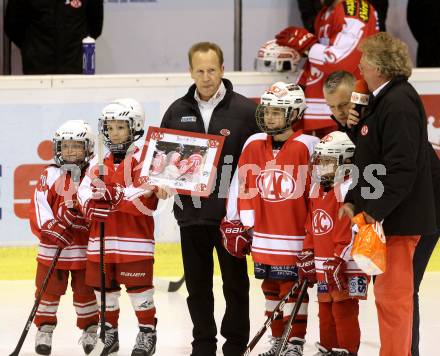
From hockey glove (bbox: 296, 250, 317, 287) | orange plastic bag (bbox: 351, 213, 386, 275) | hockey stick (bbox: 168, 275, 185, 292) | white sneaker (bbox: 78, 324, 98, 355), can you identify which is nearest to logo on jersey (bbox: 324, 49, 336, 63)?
hockey stick (bbox: 168, 275, 185, 292)

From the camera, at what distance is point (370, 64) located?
4555 mm

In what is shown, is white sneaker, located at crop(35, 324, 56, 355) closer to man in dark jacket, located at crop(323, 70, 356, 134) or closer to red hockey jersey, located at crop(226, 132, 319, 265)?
red hockey jersey, located at crop(226, 132, 319, 265)

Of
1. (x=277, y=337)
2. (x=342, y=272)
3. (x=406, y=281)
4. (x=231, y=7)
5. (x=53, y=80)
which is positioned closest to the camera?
(x=406, y=281)

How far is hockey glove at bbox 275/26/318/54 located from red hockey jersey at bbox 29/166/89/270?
213 centimetres

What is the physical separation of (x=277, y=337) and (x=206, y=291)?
1.25 ft

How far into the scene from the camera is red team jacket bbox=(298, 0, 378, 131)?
7.00m

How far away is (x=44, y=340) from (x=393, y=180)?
199 cm

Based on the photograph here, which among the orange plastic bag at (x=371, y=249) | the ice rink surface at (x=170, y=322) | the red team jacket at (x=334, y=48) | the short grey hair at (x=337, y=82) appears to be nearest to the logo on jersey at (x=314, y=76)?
the red team jacket at (x=334, y=48)

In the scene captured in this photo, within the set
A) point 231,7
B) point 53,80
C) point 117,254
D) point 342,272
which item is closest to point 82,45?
point 53,80

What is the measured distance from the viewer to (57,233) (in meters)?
5.39

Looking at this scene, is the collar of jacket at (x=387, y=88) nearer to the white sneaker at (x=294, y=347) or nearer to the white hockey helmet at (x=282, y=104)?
the white hockey helmet at (x=282, y=104)

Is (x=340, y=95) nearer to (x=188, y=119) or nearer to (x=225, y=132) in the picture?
(x=225, y=132)

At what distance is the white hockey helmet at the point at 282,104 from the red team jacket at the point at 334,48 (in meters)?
1.89

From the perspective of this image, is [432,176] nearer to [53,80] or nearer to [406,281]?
[406,281]
